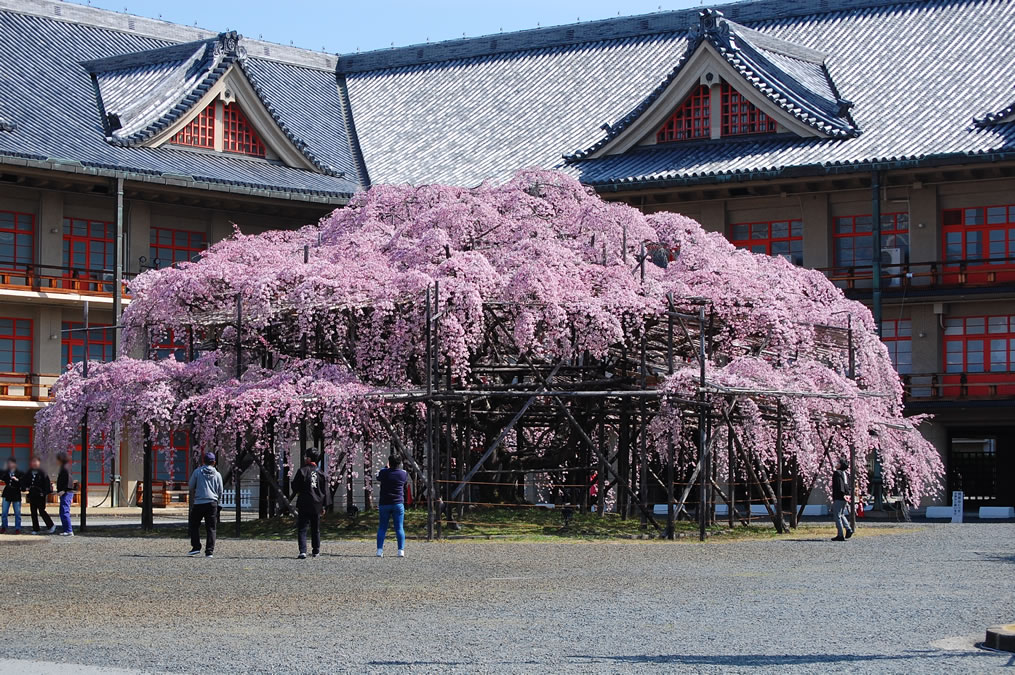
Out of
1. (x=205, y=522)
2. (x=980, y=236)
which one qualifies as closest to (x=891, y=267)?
(x=980, y=236)

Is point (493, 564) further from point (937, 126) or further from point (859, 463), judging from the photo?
point (937, 126)

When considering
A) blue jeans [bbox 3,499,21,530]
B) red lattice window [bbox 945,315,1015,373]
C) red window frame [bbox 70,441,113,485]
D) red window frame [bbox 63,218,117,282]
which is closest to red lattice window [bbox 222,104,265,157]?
red window frame [bbox 63,218,117,282]

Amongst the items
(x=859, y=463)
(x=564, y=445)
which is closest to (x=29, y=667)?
(x=564, y=445)

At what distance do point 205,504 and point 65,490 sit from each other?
293 inches

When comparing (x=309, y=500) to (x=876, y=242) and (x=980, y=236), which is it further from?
(x=980, y=236)

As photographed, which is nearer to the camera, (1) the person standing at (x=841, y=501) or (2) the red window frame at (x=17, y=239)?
(1) the person standing at (x=841, y=501)

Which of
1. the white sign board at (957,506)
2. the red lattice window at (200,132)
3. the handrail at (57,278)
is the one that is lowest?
the white sign board at (957,506)

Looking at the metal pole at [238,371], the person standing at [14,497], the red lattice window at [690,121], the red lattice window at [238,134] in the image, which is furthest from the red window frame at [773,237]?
the person standing at [14,497]

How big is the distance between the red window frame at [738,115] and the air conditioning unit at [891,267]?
A: 6060mm

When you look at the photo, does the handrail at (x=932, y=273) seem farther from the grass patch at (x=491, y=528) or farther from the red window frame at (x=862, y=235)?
the grass patch at (x=491, y=528)

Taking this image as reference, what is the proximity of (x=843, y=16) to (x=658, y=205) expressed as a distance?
11105 mm

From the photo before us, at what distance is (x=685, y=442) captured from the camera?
118ft

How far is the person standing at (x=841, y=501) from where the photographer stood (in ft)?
101

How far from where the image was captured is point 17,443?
4997 cm
